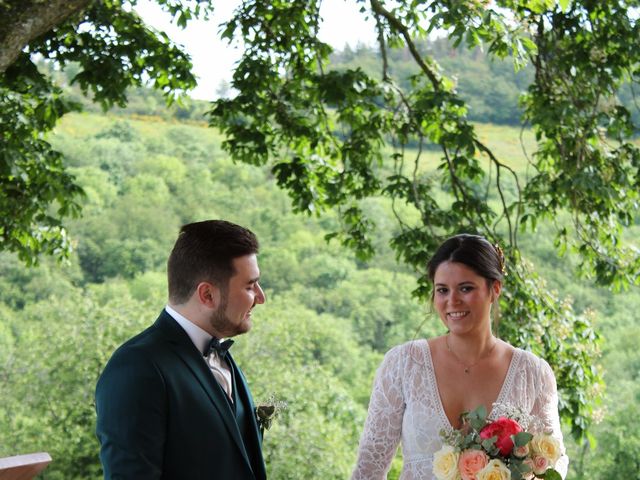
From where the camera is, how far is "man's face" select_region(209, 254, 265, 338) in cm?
232

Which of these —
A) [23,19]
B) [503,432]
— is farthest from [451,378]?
[23,19]

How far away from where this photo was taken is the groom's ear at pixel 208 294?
231 cm

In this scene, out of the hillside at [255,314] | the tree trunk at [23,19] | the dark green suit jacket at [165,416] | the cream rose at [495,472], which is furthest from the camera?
the hillside at [255,314]

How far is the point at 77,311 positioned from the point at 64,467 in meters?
3.57

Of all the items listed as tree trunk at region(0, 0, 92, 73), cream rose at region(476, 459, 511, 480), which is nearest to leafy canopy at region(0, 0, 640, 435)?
tree trunk at region(0, 0, 92, 73)

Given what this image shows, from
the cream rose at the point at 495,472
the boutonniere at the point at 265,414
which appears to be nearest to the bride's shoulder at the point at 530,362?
the cream rose at the point at 495,472

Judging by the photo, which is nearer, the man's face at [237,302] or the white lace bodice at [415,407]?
the man's face at [237,302]

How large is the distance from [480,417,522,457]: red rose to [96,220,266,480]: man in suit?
2.01 ft

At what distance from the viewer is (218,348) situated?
244 centimetres

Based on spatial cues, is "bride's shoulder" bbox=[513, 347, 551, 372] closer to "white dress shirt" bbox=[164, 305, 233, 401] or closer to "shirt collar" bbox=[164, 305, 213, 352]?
"white dress shirt" bbox=[164, 305, 233, 401]

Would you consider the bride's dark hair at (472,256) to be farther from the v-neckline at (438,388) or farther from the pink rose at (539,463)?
the pink rose at (539,463)

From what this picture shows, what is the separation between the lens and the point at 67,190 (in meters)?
6.30

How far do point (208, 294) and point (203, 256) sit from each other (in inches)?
3.7

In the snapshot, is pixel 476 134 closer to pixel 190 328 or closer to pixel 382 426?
pixel 382 426
